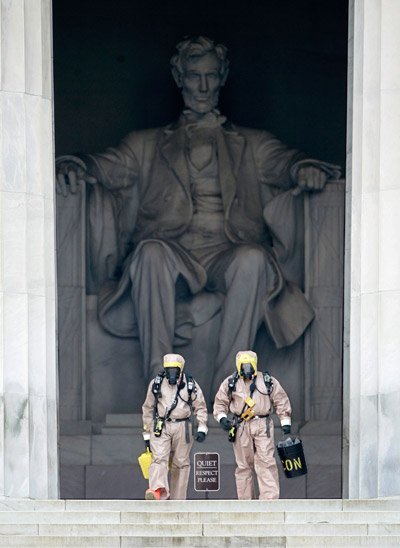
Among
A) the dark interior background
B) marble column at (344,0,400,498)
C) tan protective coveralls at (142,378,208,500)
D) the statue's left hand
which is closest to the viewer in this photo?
marble column at (344,0,400,498)

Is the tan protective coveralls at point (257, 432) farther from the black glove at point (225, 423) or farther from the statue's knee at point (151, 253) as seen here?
the statue's knee at point (151, 253)

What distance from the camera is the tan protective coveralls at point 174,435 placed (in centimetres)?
2603

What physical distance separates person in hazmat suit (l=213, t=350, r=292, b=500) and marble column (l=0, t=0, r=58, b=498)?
66.0 inches

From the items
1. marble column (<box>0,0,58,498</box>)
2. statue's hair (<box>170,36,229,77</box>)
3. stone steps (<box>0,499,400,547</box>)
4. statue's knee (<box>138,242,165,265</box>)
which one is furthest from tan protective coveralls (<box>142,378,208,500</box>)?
statue's hair (<box>170,36,229,77</box>)

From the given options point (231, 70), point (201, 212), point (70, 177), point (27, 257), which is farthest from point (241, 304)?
point (27, 257)

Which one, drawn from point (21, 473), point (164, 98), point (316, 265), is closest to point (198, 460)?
point (21, 473)

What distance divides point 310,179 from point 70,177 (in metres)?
2.60

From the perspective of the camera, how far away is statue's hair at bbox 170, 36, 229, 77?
3077 centimetres

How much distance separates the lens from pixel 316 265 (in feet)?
100.0

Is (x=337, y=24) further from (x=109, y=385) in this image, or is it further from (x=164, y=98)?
(x=109, y=385)

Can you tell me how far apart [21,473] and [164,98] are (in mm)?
7310

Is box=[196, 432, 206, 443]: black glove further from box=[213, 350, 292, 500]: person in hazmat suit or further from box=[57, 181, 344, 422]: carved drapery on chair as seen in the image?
box=[57, 181, 344, 422]: carved drapery on chair

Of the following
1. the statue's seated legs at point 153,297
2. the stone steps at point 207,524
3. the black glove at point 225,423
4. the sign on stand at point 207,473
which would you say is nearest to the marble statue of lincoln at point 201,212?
the statue's seated legs at point 153,297

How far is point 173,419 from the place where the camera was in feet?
85.7
